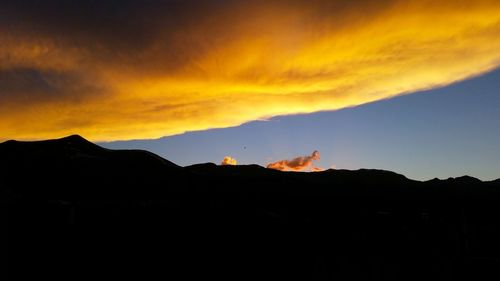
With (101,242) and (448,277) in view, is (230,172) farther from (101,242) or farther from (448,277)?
(448,277)

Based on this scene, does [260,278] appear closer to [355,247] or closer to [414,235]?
[355,247]

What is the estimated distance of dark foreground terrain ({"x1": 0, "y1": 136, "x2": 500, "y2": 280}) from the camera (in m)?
6.89

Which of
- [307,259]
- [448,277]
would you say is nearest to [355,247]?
[307,259]

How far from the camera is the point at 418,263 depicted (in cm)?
1191

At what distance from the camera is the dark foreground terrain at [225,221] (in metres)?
6.89

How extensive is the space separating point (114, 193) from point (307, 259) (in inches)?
184

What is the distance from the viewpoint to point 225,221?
8.73 metres

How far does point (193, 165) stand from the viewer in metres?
9.77

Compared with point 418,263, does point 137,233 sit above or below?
above

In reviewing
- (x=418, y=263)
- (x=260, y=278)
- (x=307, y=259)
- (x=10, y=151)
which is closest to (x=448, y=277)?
(x=418, y=263)

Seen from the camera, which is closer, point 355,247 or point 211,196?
point 211,196

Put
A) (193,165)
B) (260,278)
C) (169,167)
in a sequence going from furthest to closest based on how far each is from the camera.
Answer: (193,165) → (260,278) → (169,167)

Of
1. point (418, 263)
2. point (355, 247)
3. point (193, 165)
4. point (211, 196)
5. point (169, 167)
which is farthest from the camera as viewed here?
point (418, 263)

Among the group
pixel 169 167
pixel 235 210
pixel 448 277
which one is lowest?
pixel 448 277
